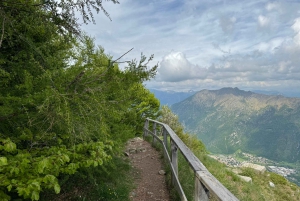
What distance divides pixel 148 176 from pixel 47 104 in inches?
222

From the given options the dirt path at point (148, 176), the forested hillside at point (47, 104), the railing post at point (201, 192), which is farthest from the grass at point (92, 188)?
the railing post at point (201, 192)

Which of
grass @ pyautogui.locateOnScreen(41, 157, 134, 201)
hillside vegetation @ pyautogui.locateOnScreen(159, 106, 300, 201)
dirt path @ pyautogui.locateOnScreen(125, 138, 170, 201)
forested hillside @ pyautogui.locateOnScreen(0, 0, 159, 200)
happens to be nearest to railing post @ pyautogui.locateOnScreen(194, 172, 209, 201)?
forested hillside @ pyautogui.locateOnScreen(0, 0, 159, 200)

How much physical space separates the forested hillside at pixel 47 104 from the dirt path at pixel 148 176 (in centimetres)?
275

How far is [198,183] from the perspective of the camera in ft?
10.00

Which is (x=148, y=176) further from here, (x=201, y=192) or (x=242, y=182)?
(x=242, y=182)

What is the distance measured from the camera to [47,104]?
2.50 meters

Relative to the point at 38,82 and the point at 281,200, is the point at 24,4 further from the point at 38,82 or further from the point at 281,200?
the point at 281,200

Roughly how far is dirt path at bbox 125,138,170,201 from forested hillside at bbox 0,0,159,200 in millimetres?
2754

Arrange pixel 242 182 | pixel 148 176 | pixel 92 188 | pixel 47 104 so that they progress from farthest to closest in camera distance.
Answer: pixel 242 182
pixel 148 176
pixel 92 188
pixel 47 104

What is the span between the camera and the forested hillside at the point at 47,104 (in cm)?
253

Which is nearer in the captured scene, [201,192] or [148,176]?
[201,192]

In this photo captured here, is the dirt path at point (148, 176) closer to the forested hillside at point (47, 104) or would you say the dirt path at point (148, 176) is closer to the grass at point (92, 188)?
the grass at point (92, 188)

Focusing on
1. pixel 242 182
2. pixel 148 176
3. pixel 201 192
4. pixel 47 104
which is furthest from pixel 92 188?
pixel 242 182

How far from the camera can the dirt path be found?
5.90 meters
